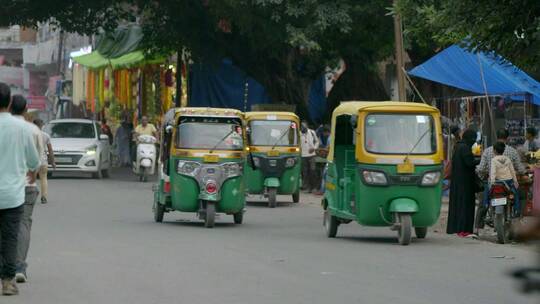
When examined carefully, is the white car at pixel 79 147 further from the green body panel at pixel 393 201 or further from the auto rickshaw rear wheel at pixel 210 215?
the green body panel at pixel 393 201

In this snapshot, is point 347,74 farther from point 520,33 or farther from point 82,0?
point 520,33

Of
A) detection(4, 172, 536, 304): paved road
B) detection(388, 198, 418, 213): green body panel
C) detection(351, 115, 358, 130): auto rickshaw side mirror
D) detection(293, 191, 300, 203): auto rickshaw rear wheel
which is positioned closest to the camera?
detection(4, 172, 536, 304): paved road

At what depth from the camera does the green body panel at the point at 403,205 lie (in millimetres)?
15875

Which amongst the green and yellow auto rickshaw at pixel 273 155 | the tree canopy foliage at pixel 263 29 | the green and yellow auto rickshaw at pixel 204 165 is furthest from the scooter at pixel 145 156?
the green and yellow auto rickshaw at pixel 204 165

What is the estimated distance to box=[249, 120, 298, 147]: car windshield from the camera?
26078mm

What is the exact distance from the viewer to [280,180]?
2523 cm

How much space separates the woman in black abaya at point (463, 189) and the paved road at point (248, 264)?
1.26ft

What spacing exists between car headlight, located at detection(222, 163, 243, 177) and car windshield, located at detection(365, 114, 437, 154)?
114 inches

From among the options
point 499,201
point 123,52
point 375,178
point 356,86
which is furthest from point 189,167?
point 123,52

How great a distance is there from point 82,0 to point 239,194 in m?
18.9

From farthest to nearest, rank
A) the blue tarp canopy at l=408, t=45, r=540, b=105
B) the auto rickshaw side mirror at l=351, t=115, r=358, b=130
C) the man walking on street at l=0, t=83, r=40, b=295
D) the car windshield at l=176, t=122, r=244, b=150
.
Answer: the blue tarp canopy at l=408, t=45, r=540, b=105 → the car windshield at l=176, t=122, r=244, b=150 → the auto rickshaw side mirror at l=351, t=115, r=358, b=130 → the man walking on street at l=0, t=83, r=40, b=295

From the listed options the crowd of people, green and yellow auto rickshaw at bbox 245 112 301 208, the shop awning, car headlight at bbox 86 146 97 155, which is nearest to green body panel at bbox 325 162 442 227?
the crowd of people

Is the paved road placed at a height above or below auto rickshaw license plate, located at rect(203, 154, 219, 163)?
below

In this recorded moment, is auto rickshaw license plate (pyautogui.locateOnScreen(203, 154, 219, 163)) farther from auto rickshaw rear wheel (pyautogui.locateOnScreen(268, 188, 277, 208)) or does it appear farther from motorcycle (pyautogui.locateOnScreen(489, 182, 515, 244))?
auto rickshaw rear wheel (pyautogui.locateOnScreen(268, 188, 277, 208))
